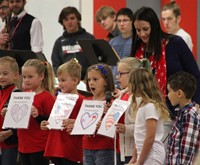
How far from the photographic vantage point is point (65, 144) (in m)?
6.58

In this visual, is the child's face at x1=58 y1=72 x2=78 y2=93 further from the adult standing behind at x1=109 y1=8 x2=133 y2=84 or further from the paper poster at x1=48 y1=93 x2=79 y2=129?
the adult standing behind at x1=109 y1=8 x2=133 y2=84

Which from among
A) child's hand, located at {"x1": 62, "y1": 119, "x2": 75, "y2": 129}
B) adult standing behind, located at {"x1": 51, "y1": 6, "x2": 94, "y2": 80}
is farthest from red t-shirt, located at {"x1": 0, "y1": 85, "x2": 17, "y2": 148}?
adult standing behind, located at {"x1": 51, "y1": 6, "x2": 94, "y2": 80}

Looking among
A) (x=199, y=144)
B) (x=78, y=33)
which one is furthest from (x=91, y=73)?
(x=78, y=33)

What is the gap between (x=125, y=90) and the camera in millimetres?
6324

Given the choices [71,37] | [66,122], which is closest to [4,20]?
[71,37]

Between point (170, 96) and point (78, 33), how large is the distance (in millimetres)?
3645

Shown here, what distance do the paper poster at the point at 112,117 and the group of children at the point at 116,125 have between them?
6cm

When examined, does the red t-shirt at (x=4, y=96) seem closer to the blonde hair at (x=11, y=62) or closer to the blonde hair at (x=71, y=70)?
the blonde hair at (x=11, y=62)

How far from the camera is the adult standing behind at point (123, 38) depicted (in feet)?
27.5

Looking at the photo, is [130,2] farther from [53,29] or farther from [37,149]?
[37,149]

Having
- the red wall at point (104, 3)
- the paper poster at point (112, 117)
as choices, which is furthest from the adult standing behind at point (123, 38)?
the red wall at point (104, 3)

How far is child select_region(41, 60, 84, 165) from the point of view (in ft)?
21.5

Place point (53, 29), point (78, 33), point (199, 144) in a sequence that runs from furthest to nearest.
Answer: point (53, 29), point (78, 33), point (199, 144)

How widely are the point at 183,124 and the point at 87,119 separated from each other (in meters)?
0.90
